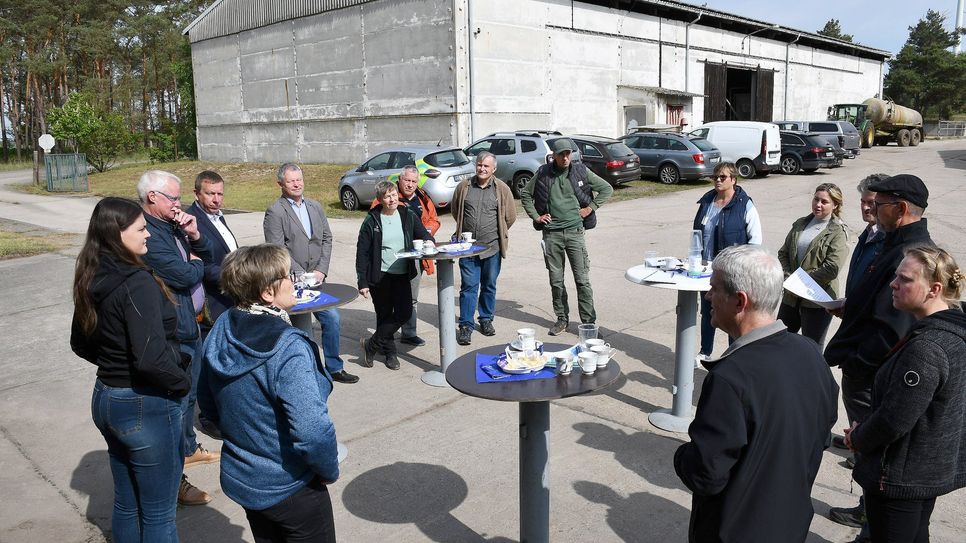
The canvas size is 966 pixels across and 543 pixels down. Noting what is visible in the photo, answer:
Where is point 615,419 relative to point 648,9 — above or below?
below

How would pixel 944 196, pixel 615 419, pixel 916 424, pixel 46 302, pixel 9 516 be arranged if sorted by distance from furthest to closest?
pixel 944 196, pixel 46 302, pixel 615 419, pixel 9 516, pixel 916 424

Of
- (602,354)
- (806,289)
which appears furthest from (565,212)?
(602,354)

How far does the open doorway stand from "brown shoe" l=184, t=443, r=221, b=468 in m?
31.0

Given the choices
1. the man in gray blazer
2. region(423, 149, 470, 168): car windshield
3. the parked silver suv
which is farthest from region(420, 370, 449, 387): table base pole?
the parked silver suv

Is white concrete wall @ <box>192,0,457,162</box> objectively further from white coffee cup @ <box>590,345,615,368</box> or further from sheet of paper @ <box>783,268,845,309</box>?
white coffee cup @ <box>590,345,615,368</box>

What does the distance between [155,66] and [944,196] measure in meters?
51.1

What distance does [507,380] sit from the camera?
10.8 ft

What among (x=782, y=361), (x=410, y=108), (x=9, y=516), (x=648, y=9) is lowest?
(x=9, y=516)

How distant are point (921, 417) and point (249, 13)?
1207 inches

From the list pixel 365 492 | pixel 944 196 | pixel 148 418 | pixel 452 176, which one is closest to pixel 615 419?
pixel 365 492

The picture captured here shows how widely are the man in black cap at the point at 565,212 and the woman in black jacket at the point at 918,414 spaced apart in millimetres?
4500

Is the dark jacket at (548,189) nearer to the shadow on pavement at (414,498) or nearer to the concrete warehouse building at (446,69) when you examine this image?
the shadow on pavement at (414,498)

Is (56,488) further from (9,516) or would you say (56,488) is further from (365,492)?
(365,492)

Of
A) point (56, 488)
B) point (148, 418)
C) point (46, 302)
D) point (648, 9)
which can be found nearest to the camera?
point (148, 418)
